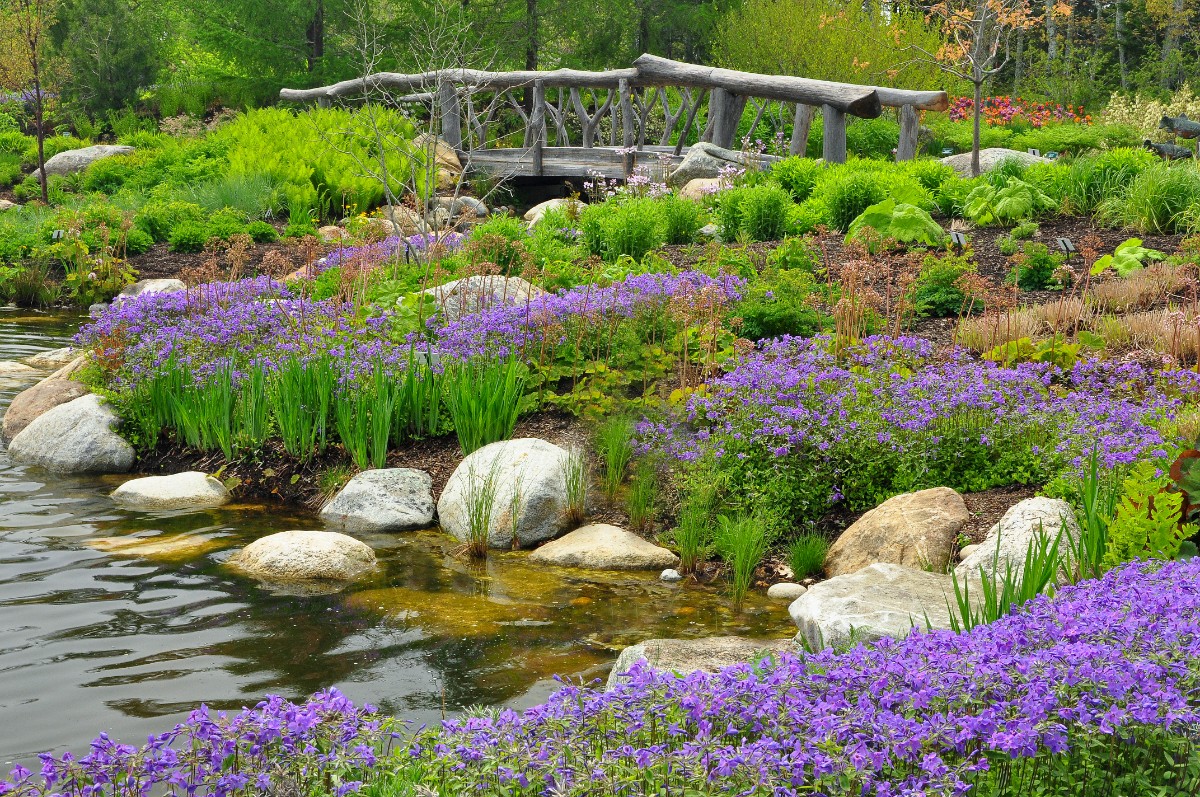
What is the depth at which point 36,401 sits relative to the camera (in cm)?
888

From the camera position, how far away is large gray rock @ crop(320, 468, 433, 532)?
6.90m

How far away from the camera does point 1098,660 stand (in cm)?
267

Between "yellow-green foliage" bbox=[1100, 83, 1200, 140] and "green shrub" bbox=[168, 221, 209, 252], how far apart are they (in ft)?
60.7

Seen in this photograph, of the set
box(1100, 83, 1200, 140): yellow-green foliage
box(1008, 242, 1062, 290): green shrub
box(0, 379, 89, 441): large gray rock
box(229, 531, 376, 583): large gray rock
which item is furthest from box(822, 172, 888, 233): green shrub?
box(1100, 83, 1200, 140): yellow-green foliage

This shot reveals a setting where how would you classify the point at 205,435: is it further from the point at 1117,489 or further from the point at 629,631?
the point at 1117,489

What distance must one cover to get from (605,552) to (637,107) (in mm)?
14439

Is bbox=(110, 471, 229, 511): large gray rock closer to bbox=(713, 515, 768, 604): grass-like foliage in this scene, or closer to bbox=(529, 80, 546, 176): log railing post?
bbox=(713, 515, 768, 604): grass-like foliage

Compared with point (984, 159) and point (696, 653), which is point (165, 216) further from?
point (696, 653)

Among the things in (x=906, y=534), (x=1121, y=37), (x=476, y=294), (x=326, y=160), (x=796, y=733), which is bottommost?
(x=906, y=534)

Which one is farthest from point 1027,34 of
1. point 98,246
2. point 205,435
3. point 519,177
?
point 205,435

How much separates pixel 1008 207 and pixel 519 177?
33.9ft

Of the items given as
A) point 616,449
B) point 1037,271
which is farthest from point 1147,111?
point 616,449

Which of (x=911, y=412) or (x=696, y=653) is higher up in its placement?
(x=911, y=412)

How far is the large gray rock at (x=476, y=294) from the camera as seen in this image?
8383mm
